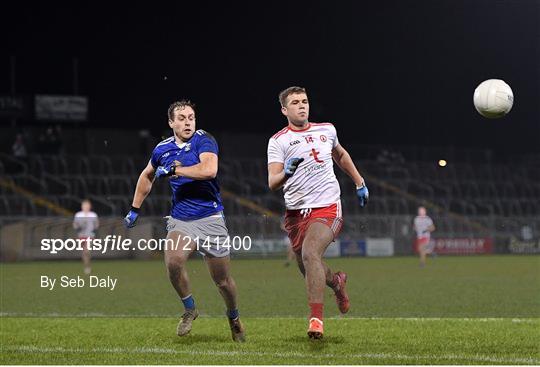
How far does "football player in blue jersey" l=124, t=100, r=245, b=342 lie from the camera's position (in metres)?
8.77

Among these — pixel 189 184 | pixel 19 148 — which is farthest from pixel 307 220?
pixel 19 148

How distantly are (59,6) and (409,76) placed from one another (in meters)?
15.0

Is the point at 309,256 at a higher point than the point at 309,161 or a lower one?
lower

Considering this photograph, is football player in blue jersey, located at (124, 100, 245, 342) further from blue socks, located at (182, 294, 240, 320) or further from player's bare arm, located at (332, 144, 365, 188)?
player's bare arm, located at (332, 144, 365, 188)

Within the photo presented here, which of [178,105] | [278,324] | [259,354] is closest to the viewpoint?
[259,354]

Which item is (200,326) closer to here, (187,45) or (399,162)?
(187,45)

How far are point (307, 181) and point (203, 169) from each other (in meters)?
1.01

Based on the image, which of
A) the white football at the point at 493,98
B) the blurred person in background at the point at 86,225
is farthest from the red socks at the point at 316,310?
the blurred person in background at the point at 86,225

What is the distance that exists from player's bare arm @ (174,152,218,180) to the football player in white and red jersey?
539 millimetres

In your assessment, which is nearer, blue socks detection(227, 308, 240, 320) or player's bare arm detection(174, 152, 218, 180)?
player's bare arm detection(174, 152, 218, 180)

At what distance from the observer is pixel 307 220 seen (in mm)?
8711

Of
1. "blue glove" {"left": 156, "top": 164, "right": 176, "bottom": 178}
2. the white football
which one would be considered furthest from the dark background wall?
"blue glove" {"left": 156, "top": 164, "right": 176, "bottom": 178}

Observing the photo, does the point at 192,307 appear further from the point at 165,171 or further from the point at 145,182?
the point at 165,171

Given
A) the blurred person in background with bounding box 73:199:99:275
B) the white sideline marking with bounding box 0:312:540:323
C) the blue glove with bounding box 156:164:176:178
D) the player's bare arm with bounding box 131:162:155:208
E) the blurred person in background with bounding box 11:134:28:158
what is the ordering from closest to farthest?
the blue glove with bounding box 156:164:176:178
the player's bare arm with bounding box 131:162:155:208
the white sideline marking with bounding box 0:312:540:323
the blurred person in background with bounding box 73:199:99:275
the blurred person in background with bounding box 11:134:28:158
